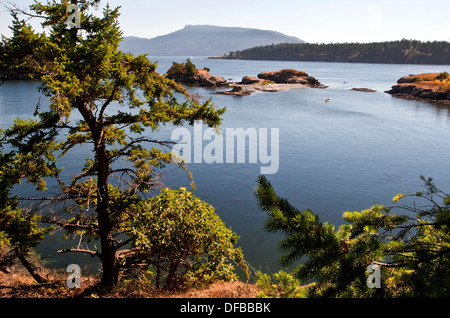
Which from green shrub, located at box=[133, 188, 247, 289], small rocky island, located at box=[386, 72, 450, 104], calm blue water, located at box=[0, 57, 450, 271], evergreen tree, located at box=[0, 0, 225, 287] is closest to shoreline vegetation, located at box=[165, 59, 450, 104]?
small rocky island, located at box=[386, 72, 450, 104]

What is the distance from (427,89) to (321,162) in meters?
60.6

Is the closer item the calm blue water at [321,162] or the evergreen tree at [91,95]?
the evergreen tree at [91,95]

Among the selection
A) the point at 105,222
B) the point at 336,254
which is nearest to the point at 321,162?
the point at 105,222

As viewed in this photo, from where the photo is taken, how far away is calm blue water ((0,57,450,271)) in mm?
23750

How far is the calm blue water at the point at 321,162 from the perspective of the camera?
2375 cm

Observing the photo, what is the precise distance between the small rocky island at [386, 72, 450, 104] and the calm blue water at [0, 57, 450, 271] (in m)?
8.38

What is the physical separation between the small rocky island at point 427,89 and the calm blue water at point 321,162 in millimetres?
8382

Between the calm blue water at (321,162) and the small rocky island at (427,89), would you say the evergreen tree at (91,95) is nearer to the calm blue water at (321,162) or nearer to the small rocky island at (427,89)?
the calm blue water at (321,162)

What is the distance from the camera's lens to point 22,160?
10.8m

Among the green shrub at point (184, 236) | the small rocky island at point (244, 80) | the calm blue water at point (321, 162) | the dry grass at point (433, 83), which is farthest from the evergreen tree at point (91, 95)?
the dry grass at point (433, 83)

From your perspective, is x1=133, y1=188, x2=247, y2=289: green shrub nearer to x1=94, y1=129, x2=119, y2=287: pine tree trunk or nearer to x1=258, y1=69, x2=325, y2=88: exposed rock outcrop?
x1=94, y1=129, x2=119, y2=287: pine tree trunk
